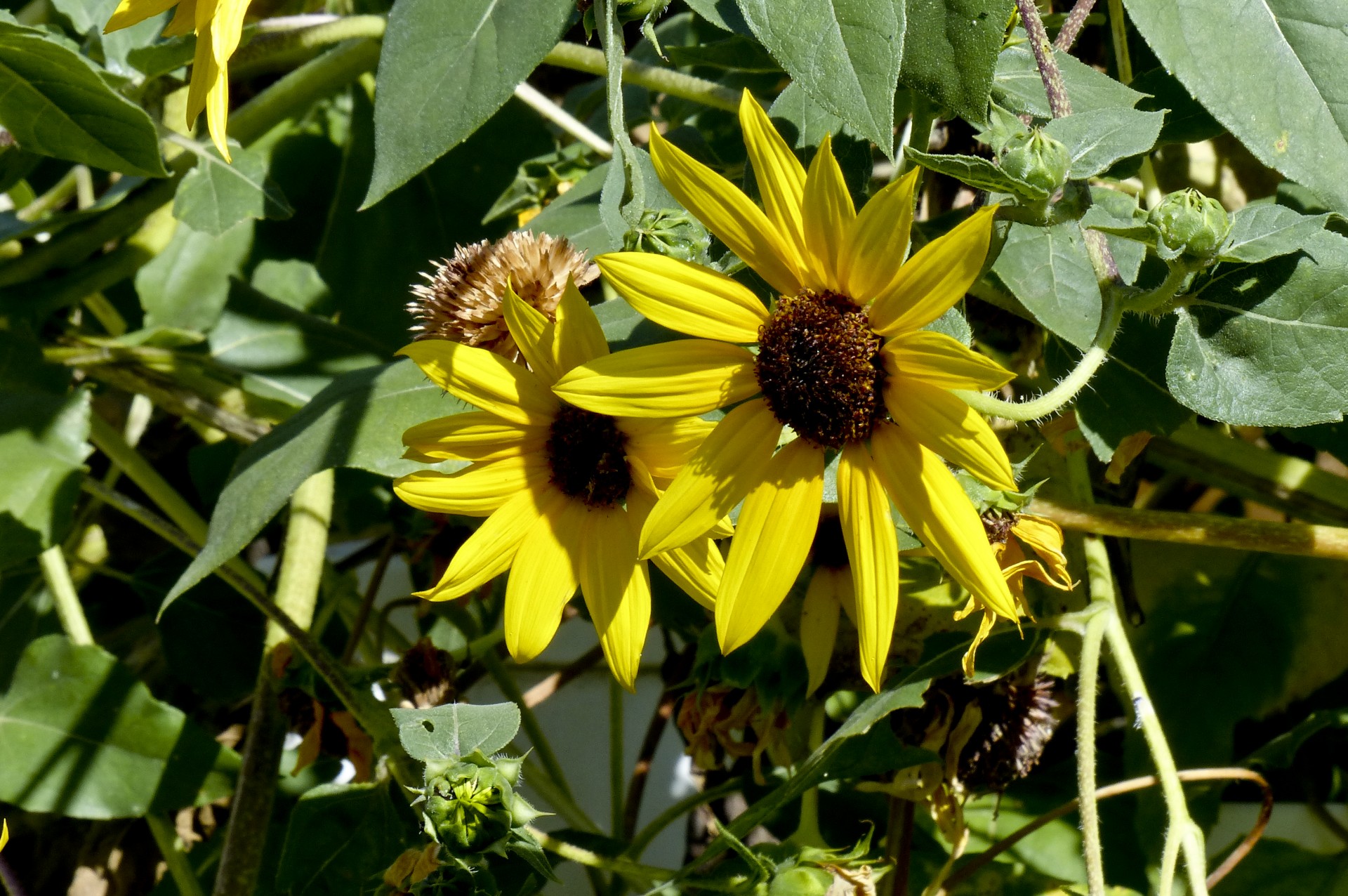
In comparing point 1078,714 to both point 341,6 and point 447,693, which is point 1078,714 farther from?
point 341,6

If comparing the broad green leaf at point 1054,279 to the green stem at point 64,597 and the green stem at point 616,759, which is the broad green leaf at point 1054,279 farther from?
the green stem at point 64,597

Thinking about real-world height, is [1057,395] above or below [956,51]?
below

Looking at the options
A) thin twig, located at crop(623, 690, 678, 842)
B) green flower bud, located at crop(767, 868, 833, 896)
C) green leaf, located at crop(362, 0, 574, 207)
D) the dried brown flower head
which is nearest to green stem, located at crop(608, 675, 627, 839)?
thin twig, located at crop(623, 690, 678, 842)

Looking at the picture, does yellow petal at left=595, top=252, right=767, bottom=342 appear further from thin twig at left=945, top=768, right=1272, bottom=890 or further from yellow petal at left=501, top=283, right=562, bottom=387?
thin twig at left=945, top=768, right=1272, bottom=890

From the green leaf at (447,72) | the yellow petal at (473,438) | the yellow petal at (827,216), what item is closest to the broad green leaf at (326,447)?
the yellow petal at (473,438)

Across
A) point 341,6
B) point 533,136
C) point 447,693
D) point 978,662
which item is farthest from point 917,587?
point 341,6

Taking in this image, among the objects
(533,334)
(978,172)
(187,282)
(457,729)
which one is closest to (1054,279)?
(978,172)

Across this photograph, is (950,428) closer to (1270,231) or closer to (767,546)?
(767,546)
